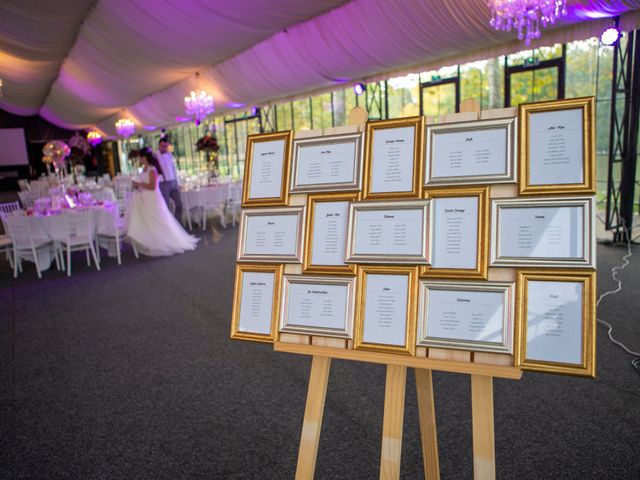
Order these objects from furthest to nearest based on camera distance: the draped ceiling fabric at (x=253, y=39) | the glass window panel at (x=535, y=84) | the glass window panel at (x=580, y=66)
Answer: the glass window panel at (x=535, y=84)
the glass window panel at (x=580, y=66)
the draped ceiling fabric at (x=253, y=39)

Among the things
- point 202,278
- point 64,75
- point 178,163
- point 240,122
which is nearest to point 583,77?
point 202,278

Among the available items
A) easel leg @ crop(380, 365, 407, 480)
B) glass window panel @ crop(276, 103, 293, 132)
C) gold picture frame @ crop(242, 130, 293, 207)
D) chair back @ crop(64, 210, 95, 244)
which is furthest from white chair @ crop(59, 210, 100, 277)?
glass window panel @ crop(276, 103, 293, 132)

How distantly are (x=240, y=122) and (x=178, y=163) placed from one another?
755 centimetres

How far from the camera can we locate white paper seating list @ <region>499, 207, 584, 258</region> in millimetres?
1411

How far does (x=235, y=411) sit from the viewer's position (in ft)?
10.1

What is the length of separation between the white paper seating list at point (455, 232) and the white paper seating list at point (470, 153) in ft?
0.28

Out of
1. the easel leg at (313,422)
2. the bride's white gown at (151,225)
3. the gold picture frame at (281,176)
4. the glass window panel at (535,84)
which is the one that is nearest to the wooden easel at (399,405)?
the easel leg at (313,422)

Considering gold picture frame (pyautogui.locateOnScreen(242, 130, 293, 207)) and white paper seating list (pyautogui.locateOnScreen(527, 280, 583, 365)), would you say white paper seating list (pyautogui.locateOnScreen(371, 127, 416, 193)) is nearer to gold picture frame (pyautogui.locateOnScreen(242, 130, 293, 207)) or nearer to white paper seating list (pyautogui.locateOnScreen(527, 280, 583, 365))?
gold picture frame (pyautogui.locateOnScreen(242, 130, 293, 207))

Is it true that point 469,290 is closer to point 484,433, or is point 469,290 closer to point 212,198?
point 484,433

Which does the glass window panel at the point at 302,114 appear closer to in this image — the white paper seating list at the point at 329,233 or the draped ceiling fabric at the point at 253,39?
the draped ceiling fabric at the point at 253,39

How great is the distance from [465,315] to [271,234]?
0.69 meters

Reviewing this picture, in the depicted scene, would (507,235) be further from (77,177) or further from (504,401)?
(77,177)

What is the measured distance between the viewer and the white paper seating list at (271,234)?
1767mm

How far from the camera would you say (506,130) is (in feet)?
4.97
